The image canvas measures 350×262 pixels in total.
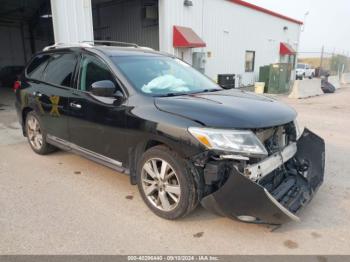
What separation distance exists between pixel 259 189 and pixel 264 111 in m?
0.88

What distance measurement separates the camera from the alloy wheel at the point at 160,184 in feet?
10.1

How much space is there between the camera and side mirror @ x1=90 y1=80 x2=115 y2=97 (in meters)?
3.34

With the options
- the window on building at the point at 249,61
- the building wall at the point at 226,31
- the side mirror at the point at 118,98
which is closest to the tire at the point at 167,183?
the side mirror at the point at 118,98

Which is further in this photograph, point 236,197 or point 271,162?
point 271,162

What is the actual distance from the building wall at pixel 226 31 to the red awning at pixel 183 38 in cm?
23

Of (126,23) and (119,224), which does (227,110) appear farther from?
(126,23)

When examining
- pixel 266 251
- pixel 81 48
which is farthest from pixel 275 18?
pixel 266 251

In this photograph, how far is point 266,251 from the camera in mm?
2709

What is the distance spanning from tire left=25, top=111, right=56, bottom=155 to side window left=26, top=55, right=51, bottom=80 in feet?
2.08

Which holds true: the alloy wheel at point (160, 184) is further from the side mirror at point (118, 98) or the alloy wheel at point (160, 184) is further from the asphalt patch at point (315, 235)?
the asphalt patch at point (315, 235)

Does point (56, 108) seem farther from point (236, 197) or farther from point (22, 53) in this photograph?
point (22, 53)

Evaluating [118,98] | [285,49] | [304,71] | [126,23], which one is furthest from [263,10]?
[118,98]

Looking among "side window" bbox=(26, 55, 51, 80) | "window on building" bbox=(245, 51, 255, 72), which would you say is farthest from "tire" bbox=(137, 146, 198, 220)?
"window on building" bbox=(245, 51, 255, 72)

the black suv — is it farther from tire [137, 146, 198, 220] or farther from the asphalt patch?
the asphalt patch
